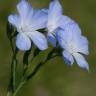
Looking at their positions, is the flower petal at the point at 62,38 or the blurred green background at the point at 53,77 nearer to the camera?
the flower petal at the point at 62,38

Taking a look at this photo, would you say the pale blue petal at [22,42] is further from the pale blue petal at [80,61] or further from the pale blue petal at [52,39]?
the pale blue petal at [80,61]

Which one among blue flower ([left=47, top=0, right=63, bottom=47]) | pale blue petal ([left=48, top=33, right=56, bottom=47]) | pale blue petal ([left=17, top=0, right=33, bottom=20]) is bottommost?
pale blue petal ([left=48, top=33, right=56, bottom=47])

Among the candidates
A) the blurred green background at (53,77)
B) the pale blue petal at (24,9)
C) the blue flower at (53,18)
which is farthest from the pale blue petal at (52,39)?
the blurred green background at (53,77)

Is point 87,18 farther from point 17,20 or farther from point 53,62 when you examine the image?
point 17,20

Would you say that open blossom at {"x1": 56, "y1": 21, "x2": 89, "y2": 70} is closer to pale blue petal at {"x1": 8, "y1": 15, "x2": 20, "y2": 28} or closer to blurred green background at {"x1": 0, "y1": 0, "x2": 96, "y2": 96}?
pale blue petal at {"x1": 8, "y1": 15, "x2": 20, "y2": 28}

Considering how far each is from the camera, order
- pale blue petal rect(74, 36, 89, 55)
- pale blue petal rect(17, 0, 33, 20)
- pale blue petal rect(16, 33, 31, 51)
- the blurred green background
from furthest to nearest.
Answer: the blurred green background
pale blue petal rect(74, 36, 89, 55)
pale blue petal rect(17, 0, 33, 20)
pale blue petal rect(16, 33, 31, 51)

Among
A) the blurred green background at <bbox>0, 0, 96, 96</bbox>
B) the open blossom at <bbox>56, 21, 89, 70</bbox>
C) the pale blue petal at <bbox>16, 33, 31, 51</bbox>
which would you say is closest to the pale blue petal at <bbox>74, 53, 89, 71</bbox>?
the open blossom at <bbox>56, 21, 89, 70</bbox>

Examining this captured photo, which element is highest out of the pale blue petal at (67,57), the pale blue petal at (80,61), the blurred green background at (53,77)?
the pale blue petal at (67,57)
